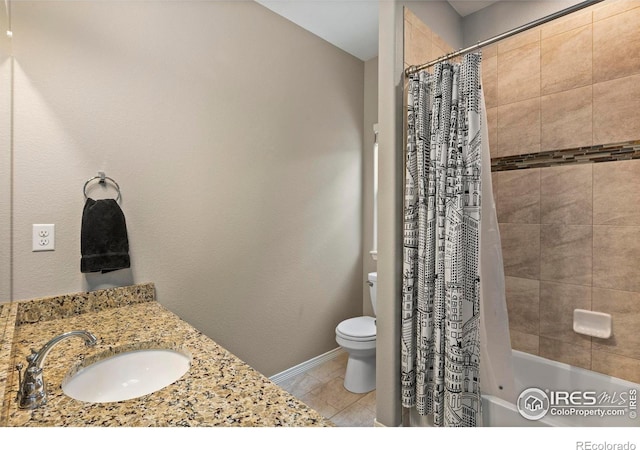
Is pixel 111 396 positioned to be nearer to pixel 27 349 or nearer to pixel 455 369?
pixel 27 349

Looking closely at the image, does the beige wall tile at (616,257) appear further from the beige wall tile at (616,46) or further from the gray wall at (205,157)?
the gray wall at (205,157)

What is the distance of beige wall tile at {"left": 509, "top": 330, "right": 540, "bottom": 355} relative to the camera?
6.43 ft

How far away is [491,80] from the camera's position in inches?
84.7

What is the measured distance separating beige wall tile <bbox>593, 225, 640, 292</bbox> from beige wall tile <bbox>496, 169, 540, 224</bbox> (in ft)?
1.06

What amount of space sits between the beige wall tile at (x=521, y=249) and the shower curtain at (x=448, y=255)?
70cm

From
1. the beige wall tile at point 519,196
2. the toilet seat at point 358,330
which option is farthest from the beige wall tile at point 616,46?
the toilet seat at point 358,330

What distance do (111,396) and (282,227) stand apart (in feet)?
4.66

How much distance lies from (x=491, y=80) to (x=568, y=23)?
1.52 feet

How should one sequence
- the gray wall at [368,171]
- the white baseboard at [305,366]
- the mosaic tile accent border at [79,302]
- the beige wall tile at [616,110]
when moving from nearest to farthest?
the mosaic tile accent border at [79,302], the beige wall tile at [616,110], the white baseboard at [305,366], the gray wall at [368,171]

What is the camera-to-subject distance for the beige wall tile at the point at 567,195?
1.77 meters

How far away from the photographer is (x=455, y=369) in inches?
56.2

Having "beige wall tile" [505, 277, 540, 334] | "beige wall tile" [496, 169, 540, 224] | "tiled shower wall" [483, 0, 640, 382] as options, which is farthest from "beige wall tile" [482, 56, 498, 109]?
"beige wall tile" [505, 277, 540, 334]

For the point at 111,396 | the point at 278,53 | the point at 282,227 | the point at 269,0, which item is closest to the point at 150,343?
the point at 111,396

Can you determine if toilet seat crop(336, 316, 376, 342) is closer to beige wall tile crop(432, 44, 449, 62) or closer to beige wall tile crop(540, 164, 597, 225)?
beige wall tile crop(540, 164, 597, 225)
